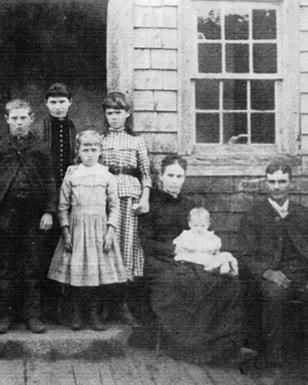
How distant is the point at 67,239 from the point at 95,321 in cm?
64

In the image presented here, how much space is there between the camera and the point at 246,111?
6914 mm

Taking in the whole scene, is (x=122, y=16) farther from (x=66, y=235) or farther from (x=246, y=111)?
(x=66, y=235)

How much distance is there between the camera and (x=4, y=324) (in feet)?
18.4

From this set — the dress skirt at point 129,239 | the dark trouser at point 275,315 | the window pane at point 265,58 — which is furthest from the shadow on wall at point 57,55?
the dark trouser at point 275,315

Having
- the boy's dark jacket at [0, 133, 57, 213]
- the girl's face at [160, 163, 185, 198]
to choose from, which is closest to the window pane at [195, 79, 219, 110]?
the girl's face at [160, 163, 185, 198]

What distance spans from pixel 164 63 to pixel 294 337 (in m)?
2.59

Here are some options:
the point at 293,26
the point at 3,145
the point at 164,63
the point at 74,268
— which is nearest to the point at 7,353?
the point at 74,268

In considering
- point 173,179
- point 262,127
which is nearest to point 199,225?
point 173,179

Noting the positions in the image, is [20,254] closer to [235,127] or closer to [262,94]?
[235,127]

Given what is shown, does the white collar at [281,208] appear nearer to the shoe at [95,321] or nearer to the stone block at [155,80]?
the stone block at [155,80]

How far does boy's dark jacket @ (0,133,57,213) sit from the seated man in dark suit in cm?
151

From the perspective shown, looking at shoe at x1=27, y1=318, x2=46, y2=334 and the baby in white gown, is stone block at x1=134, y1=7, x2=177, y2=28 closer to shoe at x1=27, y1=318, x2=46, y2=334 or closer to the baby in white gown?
the baby in white gown

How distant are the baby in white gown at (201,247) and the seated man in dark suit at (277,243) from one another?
18cm

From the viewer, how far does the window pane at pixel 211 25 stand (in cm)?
683
